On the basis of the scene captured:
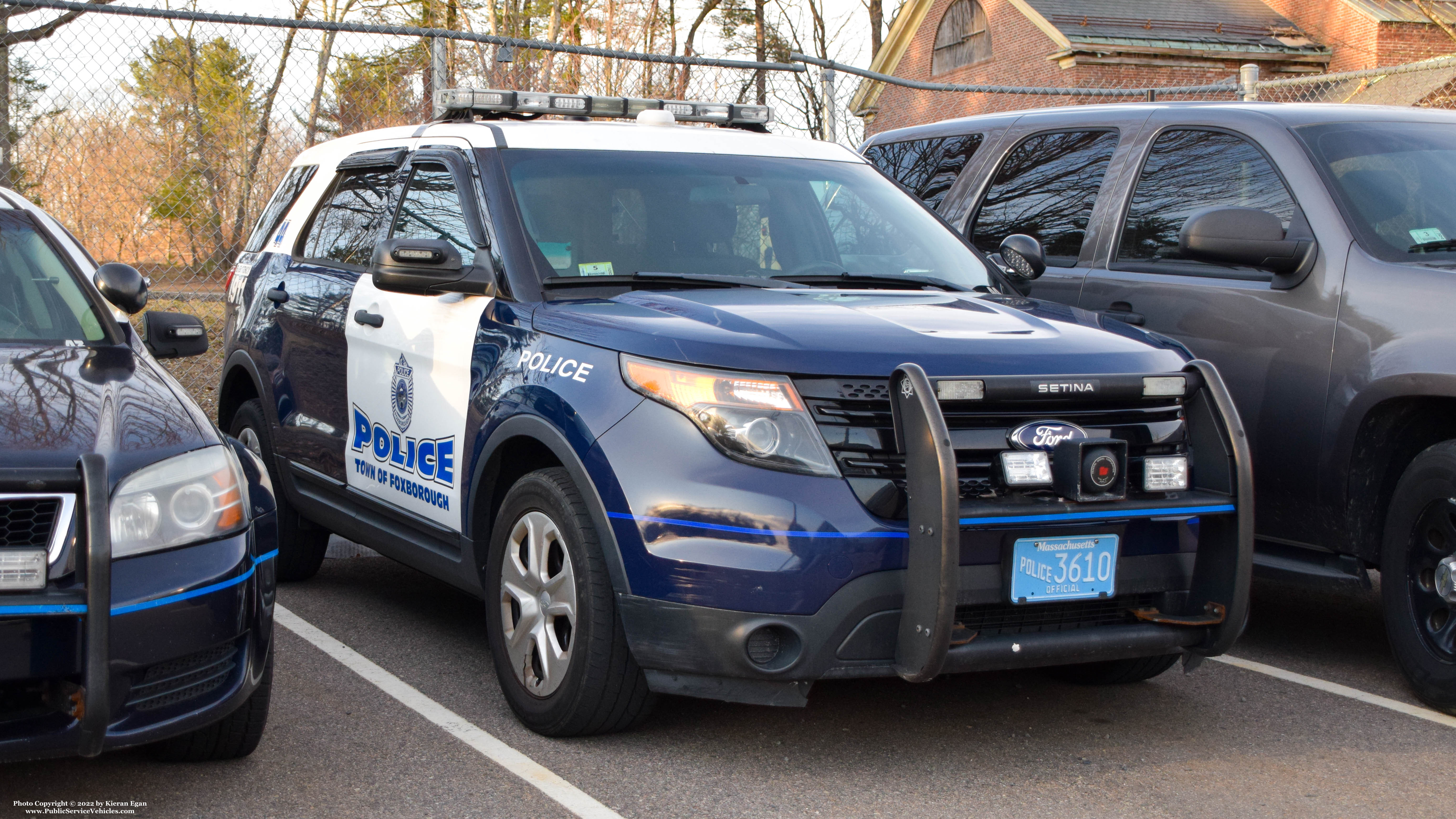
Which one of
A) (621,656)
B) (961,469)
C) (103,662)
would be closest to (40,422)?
(103,662)

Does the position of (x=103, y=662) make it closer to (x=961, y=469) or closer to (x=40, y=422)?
(x=40, y=422)

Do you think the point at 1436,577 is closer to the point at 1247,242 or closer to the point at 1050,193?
the point at 1247,242

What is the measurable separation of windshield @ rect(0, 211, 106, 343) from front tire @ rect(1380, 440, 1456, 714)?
4.00m

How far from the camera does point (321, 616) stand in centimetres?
551

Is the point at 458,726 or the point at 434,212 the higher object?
the point at 434,212

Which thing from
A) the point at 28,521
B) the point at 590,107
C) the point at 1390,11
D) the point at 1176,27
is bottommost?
the point at 28,521

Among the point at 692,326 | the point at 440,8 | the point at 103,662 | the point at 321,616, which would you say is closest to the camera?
the point at 103,662

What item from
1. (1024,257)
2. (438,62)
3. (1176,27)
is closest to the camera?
(1024,257)

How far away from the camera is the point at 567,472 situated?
391 cm

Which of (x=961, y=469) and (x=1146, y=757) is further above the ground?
(x=961, y=469)

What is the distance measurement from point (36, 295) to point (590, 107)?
89.6 inches

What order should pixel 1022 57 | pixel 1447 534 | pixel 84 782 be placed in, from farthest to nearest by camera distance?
pixel 1022 57 → pixel 1447 534 → pixel 84 782

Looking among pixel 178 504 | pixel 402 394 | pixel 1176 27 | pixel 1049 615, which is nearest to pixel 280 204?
pixel 402 394

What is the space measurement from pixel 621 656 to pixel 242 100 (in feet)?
22.3
